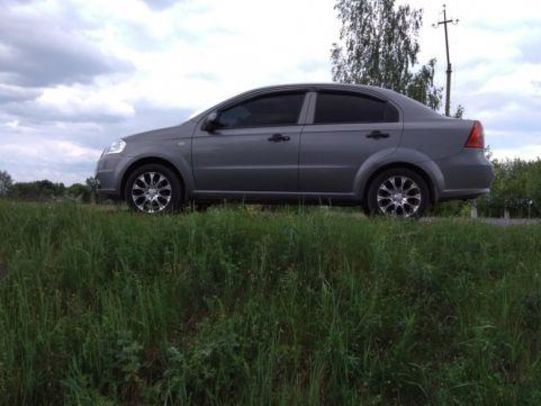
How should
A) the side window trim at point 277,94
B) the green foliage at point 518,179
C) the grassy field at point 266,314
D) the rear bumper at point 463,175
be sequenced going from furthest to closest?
the green foliage at point 518,179, the side window trim at point 277,94, the rear bumper at point 463,175, the grassy field at point 266,314

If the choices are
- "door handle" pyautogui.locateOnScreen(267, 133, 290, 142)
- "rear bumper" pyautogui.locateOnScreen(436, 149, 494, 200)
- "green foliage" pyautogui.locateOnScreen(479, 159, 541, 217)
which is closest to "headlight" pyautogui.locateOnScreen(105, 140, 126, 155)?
"door handle" pyautogui.locateOnScreen(267, 133, 290, 142)

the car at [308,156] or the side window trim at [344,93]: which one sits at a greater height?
the side window trim at [344,93]

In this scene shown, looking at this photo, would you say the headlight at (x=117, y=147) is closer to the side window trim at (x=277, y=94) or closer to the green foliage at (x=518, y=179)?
the side window trim at (x=277, y=94)

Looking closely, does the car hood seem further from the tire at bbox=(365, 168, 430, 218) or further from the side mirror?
the tire at bbox=(365, 168, 430, 218)

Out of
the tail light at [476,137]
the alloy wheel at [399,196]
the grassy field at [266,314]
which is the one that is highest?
the tail light at [476,137]

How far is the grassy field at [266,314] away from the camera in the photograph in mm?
3893

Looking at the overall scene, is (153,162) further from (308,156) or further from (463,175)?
(463,175)

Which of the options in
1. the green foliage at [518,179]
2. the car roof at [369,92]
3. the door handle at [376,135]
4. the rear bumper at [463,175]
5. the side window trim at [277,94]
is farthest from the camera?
the green foliage at [518,179]

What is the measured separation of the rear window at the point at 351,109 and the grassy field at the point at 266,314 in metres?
2.43

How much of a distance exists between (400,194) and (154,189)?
3048 mm

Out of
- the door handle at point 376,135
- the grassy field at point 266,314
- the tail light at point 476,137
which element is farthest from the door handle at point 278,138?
the grassy field at point 266,314

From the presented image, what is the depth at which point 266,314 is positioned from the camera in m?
4.45

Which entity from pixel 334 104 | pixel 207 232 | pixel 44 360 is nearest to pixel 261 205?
pixel 334 104

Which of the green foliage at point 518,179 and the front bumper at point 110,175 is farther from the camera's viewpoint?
the green foliage at point 518,179
